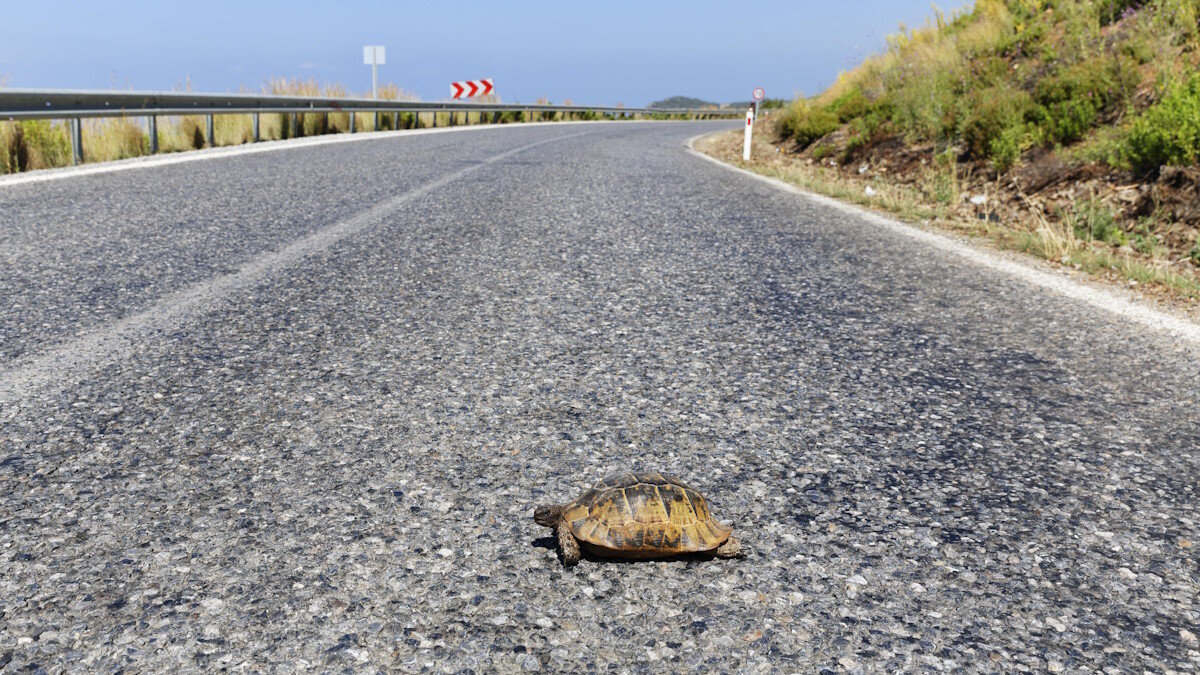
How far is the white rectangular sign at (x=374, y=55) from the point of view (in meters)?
31.3

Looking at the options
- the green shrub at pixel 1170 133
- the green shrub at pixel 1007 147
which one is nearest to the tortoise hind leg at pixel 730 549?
the green shrub at pixel 1170 133

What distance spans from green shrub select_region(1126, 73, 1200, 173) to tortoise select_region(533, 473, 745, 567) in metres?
7.98

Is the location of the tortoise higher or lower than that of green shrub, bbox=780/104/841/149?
lower

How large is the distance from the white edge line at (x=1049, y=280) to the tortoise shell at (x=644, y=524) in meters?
3.73

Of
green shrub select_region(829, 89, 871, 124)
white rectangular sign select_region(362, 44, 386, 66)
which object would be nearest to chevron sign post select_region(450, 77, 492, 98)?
white rectangular sign select_region(362, 44, 386, 66)

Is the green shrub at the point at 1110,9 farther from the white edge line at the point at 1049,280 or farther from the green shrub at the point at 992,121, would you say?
the white edge line at the point at 1049,280

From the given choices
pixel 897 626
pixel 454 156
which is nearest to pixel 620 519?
pixel 897 626

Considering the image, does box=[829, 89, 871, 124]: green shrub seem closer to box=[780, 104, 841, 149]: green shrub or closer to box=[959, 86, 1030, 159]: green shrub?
box=[780, 104, 841, 149]: green shrub

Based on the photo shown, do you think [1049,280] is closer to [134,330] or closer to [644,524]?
[644,524]

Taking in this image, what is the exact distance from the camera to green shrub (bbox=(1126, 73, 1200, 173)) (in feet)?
26.7

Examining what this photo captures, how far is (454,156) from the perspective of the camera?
585 inches

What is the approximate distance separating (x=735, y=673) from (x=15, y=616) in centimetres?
169

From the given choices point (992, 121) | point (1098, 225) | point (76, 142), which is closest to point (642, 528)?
point (1098, 225)

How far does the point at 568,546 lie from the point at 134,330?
2.96 meters
